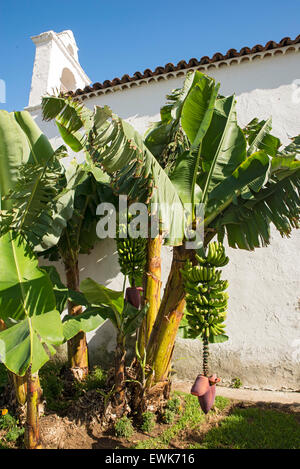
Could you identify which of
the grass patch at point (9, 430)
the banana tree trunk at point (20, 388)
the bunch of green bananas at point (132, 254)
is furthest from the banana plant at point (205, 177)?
the grass patch at point (9, 430)

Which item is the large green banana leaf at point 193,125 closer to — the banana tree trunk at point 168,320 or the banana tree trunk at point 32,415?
the banana tree trunk at point 168,320

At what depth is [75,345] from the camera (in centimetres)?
510

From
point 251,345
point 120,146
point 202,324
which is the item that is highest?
point 120,146

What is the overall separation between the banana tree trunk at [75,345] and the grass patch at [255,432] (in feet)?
7.11

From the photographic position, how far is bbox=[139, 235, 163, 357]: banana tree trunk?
3994 millimetres

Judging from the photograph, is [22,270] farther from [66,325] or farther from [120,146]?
[120,146]

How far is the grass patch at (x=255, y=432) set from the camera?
3527 millimetres

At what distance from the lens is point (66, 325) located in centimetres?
361

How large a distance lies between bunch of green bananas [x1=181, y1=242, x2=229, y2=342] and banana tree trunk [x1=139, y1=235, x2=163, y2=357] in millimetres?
896

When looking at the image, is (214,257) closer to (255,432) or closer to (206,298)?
(206,298)

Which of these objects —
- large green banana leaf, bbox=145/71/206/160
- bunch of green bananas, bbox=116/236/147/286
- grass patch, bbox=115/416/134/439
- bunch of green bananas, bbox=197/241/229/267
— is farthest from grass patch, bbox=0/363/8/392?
large green banana leaf, bbox=145/71/206/160

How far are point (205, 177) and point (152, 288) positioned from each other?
1.53 meters

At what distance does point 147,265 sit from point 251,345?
237cm
